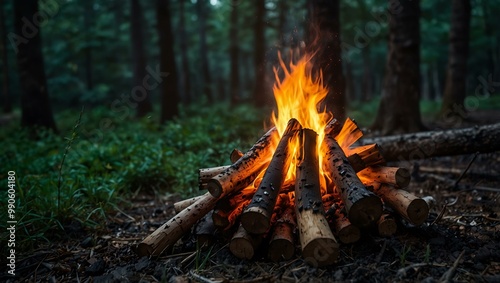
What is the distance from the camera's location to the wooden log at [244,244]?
2650 millimetres

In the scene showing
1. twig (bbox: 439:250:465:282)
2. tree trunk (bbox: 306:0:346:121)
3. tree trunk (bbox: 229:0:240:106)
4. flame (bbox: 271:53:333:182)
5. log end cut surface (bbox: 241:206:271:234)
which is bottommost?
twig (bbox: 439:250:465:282)

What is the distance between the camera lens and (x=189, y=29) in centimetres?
3603

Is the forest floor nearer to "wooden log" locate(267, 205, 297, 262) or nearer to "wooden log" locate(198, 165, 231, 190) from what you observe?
"wooden log" locate(267, 205, 297, 262)

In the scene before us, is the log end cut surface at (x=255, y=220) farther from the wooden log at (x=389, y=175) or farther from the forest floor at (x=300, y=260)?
the wooden log at (x=389, y=175)

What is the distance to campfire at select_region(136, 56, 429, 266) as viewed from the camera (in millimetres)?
2586

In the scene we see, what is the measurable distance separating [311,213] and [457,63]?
11409 mm

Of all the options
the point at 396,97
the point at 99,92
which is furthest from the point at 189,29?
the point at 396,97

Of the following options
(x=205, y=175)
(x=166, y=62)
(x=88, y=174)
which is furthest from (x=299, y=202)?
(x=166, y=62)

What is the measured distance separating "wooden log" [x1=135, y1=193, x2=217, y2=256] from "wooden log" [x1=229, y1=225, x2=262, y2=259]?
0.55 meters

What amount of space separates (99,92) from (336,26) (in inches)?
714

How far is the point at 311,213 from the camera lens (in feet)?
8.63

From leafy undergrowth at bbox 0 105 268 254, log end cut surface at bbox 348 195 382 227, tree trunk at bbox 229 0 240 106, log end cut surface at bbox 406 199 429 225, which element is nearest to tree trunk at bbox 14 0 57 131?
leafy undergrowth at bbox 0 105 268 254

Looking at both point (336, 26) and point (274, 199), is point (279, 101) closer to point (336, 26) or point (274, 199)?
point (274, 199)

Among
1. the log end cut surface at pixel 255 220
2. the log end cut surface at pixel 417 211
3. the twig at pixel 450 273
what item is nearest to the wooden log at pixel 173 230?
the log end cut surface at pixel 255 220
